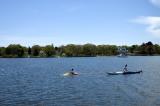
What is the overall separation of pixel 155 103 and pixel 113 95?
24.6 ft

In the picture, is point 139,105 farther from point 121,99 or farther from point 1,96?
point 1,96

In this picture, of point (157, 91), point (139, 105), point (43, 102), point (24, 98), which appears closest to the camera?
point (139, 105)

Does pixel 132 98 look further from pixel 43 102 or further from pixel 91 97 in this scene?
pixel 43 102

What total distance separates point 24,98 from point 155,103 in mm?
16053

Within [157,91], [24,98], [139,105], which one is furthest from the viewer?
[157,91]

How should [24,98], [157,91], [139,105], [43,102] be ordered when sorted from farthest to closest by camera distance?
1. [157,91]
2. [24,98]
3. [43,102]
4. [139,105]

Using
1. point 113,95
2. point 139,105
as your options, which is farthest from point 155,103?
point 113,95

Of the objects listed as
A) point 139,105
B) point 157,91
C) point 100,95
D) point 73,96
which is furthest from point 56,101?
point 157,91

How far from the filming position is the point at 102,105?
35.7 meters

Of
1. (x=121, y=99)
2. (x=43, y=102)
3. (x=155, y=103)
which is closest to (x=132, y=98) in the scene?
(x=121, y=99)

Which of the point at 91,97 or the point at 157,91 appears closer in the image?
the point at 91,97

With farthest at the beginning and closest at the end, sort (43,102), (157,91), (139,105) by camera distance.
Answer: (157,91) → (43,102) → (139,105)

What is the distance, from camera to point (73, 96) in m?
42.2

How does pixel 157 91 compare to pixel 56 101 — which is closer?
pixel 56 101
